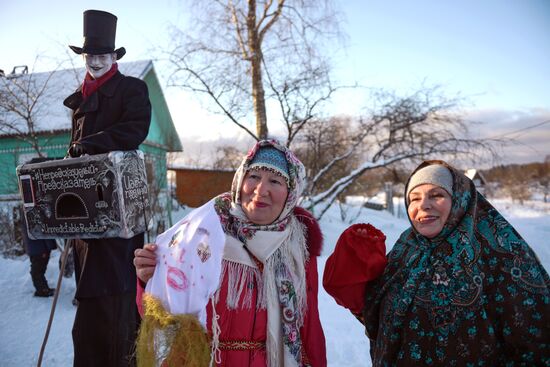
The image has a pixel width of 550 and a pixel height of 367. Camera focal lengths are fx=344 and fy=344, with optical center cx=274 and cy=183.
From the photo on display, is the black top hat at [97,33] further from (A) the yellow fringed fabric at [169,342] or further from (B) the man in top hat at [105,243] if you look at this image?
(A) the yellow fringed fabric at [169,342]

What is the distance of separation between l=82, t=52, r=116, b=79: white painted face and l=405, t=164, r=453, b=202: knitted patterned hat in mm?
2182

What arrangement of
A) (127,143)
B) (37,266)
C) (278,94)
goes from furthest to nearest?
(278,94), (37,266), (127,143)

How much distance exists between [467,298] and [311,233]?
2.65 ft

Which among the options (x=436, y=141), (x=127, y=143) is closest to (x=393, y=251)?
(x=127, y=143)

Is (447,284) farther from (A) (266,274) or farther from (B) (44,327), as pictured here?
(B) (44,327)

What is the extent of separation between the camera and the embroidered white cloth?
4.17 feet

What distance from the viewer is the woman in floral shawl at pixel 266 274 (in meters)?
1.66

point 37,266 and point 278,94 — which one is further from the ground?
point 278,94

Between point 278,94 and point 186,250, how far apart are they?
25.4 feet

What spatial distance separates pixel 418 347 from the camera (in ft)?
5.35

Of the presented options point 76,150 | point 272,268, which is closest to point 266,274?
point 272,268

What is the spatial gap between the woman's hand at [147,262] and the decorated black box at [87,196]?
27.4 inches

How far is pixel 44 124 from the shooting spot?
407 inches

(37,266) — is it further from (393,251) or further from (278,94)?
(278,94)
